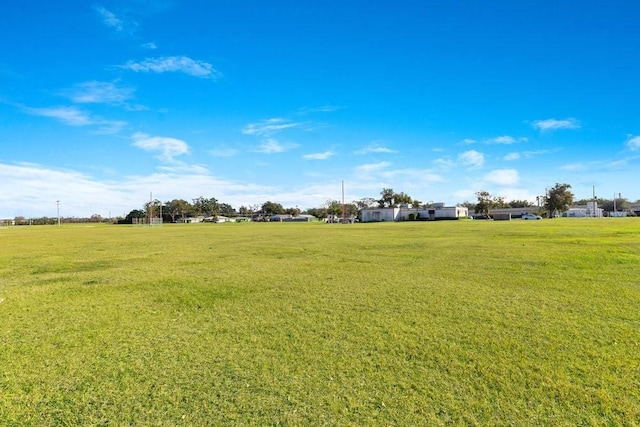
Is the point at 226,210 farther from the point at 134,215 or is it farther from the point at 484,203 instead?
the point at 484,203

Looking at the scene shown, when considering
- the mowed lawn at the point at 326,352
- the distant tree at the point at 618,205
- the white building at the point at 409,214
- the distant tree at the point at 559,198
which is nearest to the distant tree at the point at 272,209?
the white building at the point at 409,214

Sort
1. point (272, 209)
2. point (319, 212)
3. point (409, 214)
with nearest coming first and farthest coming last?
point (409, 214), point (319, 212), point (272, 209)

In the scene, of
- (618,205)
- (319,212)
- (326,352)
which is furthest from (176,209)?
(618,205)

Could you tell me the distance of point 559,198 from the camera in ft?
255

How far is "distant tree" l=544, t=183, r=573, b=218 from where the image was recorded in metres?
77.4

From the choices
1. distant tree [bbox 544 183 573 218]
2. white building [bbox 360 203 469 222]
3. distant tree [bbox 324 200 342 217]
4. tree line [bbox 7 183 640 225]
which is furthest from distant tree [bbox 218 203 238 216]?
distant tree [bbox 544 183 573 218]

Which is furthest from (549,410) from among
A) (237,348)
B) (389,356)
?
(237,348)

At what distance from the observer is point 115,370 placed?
3256 mm

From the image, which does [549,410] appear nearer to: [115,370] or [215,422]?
[215,422]

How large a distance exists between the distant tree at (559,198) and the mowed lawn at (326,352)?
83138mm

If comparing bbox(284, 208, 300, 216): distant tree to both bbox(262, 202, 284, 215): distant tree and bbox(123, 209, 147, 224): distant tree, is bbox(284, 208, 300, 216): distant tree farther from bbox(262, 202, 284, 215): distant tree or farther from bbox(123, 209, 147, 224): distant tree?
bbox(123, 209, 147, 224): distant tree

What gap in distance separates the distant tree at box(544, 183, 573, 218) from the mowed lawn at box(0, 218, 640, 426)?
83138 mm

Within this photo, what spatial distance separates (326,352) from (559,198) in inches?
3514

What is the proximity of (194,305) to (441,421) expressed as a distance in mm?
4079
